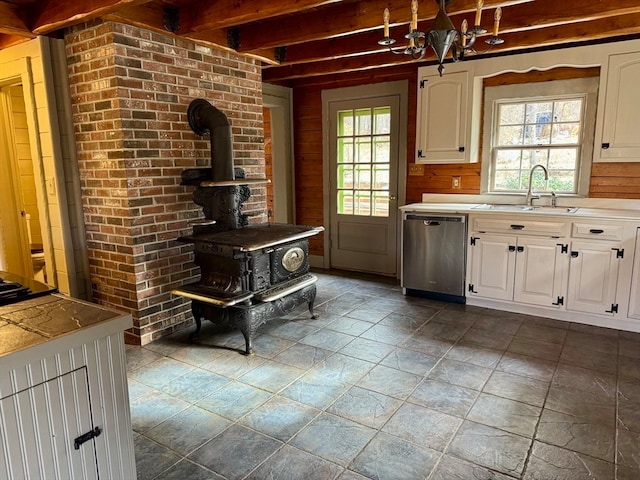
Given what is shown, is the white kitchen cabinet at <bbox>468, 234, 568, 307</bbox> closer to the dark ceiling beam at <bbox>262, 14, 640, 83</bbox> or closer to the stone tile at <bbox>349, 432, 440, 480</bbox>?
the dark ceiling beam at <bbox>262, 14, 640, 83</bbox>

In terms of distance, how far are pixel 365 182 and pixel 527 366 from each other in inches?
112

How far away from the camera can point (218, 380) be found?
106 inches

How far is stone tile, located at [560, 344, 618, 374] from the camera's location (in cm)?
280

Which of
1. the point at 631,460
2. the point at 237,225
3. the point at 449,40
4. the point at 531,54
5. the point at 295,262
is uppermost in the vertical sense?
the point at 531,54

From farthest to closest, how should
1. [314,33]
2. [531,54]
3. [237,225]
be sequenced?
[531,54] → [237,225] → [314,33]

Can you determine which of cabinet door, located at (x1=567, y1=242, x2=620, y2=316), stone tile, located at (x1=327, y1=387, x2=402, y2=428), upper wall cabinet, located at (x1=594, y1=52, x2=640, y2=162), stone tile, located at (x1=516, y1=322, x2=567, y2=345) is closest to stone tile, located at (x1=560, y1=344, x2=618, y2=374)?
stone tile, located at (x1=516, y1=322, x2=567, y2=345)

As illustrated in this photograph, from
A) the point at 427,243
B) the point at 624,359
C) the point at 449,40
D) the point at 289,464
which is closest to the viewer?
the point at 289,464

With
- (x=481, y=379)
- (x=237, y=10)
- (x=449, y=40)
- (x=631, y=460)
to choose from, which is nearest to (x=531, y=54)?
(x=449, y=40)

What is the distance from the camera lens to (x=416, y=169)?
4.69 metres

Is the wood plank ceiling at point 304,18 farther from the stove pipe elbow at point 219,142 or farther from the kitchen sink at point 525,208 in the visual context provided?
the kitchen sink at point 525,208

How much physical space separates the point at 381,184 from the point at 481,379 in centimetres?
277

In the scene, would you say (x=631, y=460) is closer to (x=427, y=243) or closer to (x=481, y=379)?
(x=481, y=379)

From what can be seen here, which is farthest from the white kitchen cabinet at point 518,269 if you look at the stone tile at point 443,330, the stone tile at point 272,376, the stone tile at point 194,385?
the stone tile at point 194,385

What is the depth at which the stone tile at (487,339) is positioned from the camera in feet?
10.4
